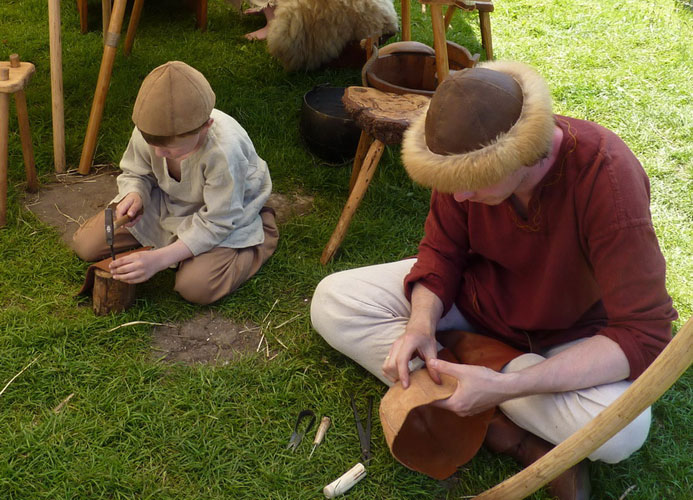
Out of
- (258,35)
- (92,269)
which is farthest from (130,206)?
(258,35)

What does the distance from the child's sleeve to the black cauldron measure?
1.22 m

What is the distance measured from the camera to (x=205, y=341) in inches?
113

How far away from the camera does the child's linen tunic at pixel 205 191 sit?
289cm

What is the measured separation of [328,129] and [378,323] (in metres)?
1.75

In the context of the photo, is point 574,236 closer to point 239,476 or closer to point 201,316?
point 239,476

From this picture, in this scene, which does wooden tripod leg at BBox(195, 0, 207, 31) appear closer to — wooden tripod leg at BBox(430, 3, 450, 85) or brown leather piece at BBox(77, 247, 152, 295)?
wooden tripod leg at BBox(430, 3, 450, 85)

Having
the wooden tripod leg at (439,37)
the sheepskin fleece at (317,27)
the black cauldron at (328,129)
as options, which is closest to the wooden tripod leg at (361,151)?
the black cauldron at (328,129)

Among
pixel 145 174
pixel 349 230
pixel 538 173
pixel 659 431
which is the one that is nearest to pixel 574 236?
pixel 538 173

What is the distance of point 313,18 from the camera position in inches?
192

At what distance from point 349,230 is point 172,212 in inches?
37.5

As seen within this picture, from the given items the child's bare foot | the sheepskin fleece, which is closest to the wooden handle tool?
the sheepskin fleece

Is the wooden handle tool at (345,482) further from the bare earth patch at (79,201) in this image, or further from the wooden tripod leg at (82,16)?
the wooden tripod leg at (82,16)

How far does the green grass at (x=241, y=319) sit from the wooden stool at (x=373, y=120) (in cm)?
20

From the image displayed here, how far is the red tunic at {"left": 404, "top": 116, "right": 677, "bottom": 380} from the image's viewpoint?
1870 millimetres
